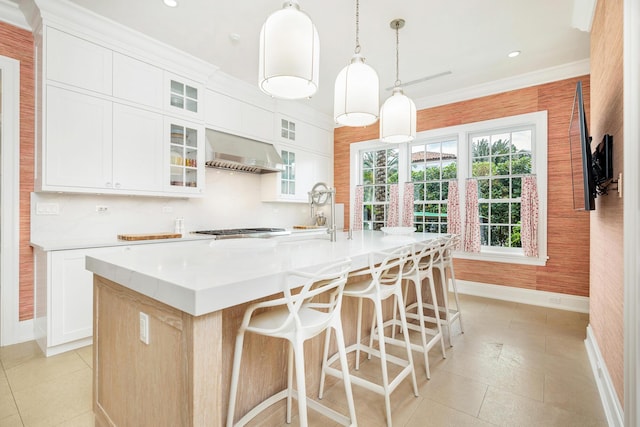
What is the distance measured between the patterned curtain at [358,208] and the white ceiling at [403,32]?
2186mm

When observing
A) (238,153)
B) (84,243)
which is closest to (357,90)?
(238,153)

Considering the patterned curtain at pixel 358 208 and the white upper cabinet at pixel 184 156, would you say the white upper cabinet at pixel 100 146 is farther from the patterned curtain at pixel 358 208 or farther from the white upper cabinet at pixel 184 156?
the patterned curtain at pixel 358 208

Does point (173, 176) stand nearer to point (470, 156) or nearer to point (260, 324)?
point (260, 324)

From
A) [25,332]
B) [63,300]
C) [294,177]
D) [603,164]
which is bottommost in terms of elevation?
[25,332]

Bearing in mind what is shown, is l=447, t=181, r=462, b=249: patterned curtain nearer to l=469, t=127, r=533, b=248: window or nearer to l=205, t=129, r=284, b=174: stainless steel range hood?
l=469, t=127, r=533, b=248: window

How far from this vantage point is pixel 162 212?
12.2ft

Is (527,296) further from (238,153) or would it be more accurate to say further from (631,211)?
(238,153)

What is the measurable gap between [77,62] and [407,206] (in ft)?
14.8

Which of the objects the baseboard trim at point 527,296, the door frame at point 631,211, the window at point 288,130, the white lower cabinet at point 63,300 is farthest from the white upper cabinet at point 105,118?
the baseboard trim at point 527,296

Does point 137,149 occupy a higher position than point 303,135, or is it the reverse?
point 303,135

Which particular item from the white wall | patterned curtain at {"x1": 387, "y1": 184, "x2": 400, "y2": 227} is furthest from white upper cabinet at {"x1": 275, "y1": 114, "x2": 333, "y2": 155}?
patterned curtain at {"x1": 387, "y1": 184, "x2": 400, "y2": 227}

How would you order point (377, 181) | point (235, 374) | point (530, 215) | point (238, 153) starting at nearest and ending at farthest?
point (235, 374) → point (530, 215) → point (238, 153) → point (377, 181)

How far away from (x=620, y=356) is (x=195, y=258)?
2377mm

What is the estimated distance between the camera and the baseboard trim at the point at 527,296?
372 cm
